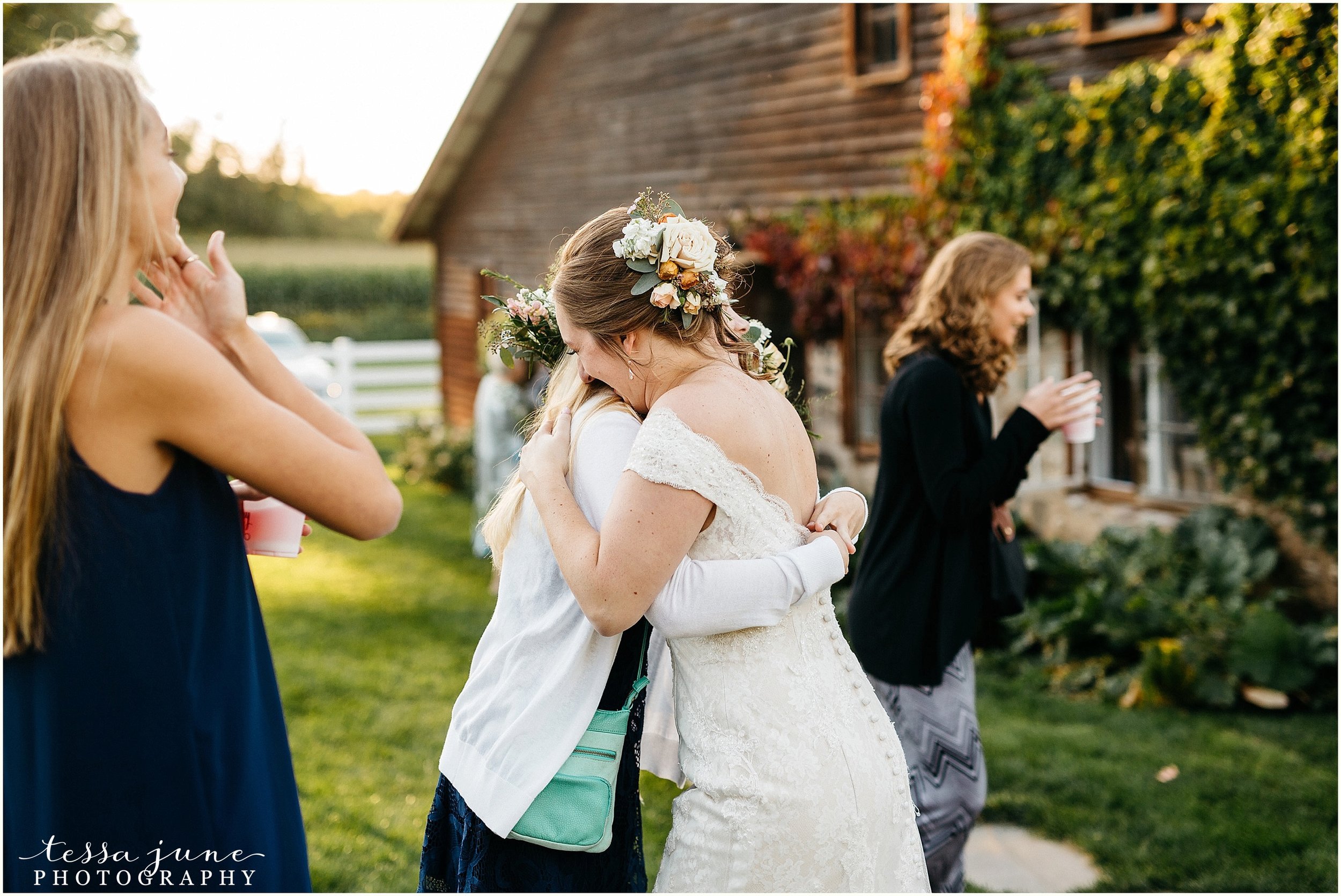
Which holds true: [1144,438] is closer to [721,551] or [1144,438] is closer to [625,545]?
[721,551]

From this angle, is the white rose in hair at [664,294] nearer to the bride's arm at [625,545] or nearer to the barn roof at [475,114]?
the bride's arm at [625,545]

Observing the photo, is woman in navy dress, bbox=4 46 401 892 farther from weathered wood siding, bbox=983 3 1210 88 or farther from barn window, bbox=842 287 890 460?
barn window, bbox=842 287 890 460

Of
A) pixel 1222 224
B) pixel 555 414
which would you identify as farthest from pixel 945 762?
pixel 1222 224

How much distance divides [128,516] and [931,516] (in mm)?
2357

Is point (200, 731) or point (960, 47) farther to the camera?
point (960, 47)

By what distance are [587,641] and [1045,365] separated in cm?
662

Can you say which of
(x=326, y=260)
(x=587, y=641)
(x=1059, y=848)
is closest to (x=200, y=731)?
(x=587, y=641)

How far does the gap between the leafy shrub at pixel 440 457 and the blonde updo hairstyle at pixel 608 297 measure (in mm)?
12343

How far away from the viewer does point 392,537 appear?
1150 cm

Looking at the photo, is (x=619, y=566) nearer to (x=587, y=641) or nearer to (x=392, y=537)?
(x=587, y=641)

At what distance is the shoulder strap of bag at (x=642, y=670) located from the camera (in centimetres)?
216

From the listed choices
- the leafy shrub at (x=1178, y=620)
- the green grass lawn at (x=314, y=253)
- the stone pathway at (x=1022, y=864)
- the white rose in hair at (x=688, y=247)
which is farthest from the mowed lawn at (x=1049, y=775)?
the green grass lawn at (x=314, y=253)

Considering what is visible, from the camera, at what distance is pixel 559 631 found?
2068mm

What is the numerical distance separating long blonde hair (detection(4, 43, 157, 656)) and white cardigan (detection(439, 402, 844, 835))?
33.1 inches
